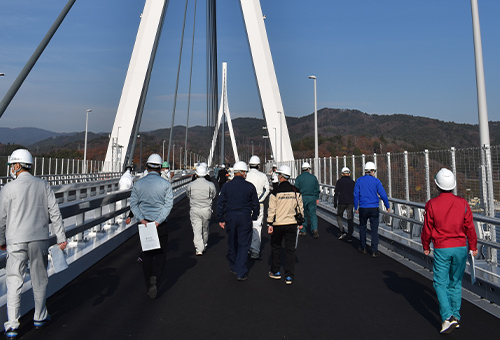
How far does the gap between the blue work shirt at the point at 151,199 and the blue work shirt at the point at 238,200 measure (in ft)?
4.35

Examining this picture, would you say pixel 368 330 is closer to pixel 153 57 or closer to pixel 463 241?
pixel 463 241

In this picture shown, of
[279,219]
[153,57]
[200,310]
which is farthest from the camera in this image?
[153,57]

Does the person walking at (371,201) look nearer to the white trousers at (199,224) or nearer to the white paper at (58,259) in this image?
the white trousers at (199,224)

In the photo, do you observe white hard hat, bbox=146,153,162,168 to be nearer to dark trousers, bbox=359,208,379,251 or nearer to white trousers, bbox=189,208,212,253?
white trousers, bbox=189,208,212,253

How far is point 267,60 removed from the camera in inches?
1155

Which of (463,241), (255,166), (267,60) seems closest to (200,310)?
(463,241)

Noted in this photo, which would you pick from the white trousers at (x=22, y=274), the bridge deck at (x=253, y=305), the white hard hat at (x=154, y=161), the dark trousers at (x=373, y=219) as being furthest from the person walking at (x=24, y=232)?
the dark trousers at (x=373, y=219)

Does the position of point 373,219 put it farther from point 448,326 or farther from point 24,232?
point 24,232

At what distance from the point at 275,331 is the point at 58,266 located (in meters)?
2.22

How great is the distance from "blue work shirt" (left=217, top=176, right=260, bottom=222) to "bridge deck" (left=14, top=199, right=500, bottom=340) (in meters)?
0.99

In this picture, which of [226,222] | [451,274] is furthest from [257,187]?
[451,274]

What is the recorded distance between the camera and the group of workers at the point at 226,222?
4.75 m

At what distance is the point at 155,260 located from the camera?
6.57 m

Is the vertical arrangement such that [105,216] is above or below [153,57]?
below
